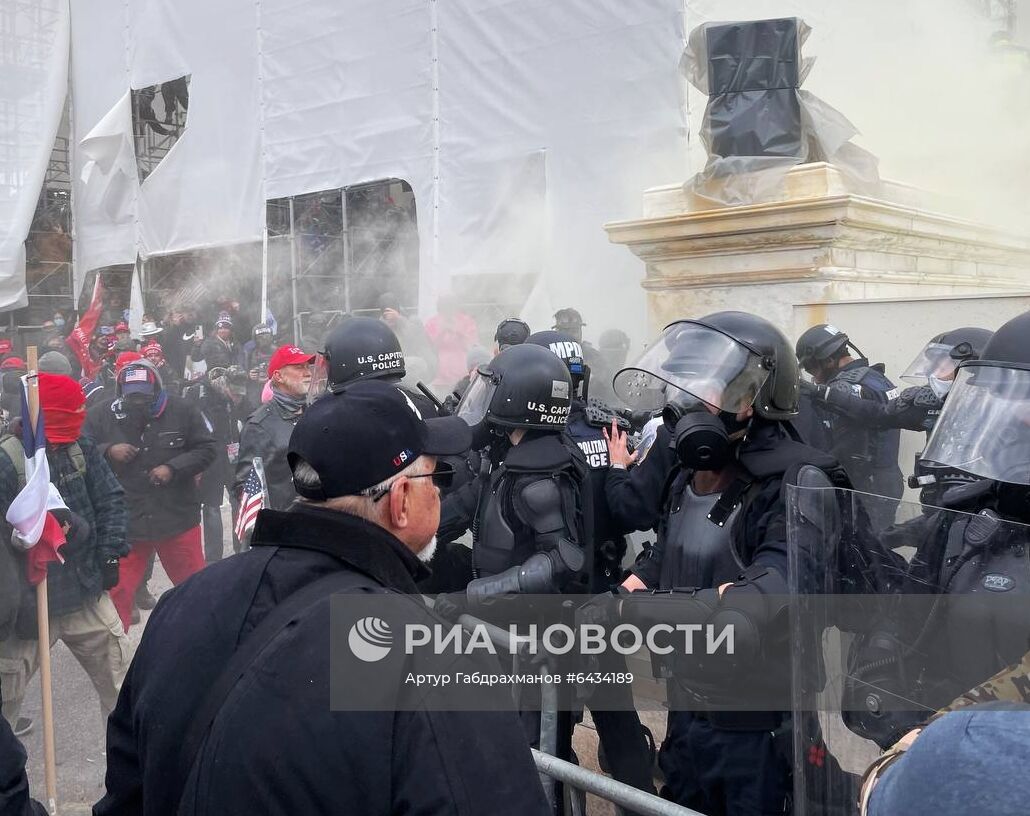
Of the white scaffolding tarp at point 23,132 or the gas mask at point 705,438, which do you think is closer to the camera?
the gas mask at point 705,438

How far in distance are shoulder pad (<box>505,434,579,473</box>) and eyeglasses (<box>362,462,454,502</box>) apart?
1313 mm

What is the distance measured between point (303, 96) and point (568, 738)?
33.8 feet

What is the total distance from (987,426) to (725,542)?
74 cm

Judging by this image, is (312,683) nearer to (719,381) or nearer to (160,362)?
(719,381)

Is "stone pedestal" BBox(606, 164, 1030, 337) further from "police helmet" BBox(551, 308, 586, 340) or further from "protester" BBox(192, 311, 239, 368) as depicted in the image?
"protester" BBox(192, 311, 239, 368)

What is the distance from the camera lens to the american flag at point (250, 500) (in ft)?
13.5

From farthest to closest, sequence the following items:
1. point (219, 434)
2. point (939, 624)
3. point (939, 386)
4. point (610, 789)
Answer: point (219, 434) → point (939, 386) → point (610, 789) → point (939, 624)

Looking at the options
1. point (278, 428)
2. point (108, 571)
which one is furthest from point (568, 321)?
point (108, 571)

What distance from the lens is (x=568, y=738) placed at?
9.57 ft

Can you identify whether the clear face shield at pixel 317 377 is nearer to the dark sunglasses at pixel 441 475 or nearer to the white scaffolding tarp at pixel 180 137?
the dark sunglasses at pixel 441 475

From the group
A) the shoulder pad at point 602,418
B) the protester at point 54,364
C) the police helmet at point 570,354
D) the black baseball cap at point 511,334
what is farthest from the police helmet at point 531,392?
the protester at point 54,364

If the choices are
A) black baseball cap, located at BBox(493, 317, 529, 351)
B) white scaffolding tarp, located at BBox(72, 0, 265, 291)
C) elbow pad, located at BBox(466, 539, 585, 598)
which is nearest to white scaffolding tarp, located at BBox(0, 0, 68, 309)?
white scaffolding tarp, located at BBox(72, 0, 265, 291)

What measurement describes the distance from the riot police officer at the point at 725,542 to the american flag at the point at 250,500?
2.08 meters

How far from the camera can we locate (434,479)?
1.67m
